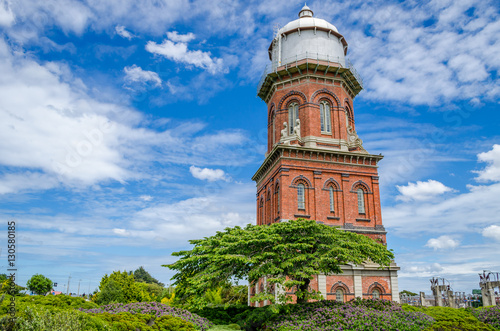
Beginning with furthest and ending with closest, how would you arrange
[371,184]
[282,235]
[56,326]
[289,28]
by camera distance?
[289,28] → [371,184] → [282,235] → [56,326]

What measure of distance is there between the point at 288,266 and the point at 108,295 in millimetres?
19646

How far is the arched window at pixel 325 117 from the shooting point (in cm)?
3144

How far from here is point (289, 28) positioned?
34969 mm

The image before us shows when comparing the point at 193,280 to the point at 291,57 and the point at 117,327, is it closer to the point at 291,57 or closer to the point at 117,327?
the point at 117,327

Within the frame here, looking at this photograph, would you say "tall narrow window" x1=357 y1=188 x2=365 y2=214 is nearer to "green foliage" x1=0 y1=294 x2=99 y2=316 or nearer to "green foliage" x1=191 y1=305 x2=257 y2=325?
"green foliage" x1=191 y1=305 x2=257 y2=325

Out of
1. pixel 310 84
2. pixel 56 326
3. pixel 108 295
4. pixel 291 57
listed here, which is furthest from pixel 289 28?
pixel 56 326

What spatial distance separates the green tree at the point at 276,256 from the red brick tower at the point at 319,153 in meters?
7.99

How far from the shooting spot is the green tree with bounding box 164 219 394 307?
1741 cm

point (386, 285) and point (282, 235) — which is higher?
point (282, 235)

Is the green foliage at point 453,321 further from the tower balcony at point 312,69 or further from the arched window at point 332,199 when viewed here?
the tower balcony at point 312,69

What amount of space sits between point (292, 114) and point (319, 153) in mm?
5054

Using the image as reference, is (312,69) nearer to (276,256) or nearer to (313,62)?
(313,62)

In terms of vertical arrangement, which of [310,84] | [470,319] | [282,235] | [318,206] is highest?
[310,84]

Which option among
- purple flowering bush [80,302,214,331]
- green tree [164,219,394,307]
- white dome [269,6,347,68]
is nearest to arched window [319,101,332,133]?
white dome [269,6,347,68]
